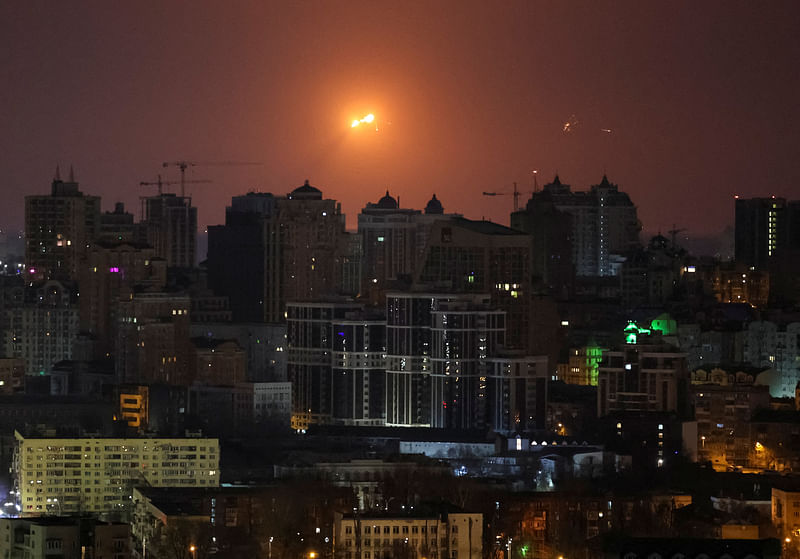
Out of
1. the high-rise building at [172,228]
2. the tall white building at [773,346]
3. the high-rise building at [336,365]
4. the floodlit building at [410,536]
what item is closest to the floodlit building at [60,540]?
the floodlit building at [410,536]

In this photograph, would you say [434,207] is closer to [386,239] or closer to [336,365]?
[386,239]

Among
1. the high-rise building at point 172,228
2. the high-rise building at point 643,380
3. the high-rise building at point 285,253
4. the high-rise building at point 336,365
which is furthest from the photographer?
the high-rise building at point 172,228

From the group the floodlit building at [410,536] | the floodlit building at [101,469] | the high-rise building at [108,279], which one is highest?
the high-rise building at [108,279]

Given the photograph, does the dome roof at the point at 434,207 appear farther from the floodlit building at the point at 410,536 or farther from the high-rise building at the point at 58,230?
the floodlit building at the point at 410,536

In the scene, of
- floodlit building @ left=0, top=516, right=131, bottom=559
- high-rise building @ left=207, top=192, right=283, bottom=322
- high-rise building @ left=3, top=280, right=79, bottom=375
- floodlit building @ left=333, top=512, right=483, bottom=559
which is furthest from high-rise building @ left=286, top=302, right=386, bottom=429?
floodlit building @ left=0, top=516, right=131, bottom=559

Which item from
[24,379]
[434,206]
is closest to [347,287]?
[434,206]

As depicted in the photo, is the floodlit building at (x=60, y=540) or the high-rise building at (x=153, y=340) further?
the high-rise building at (x=153, y=340)
